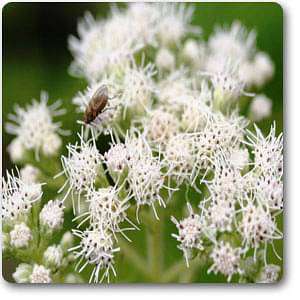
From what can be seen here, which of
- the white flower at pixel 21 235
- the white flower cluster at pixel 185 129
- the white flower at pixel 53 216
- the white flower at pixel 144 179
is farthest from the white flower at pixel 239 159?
the white flower at pixel 21 235

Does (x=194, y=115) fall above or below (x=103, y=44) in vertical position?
below

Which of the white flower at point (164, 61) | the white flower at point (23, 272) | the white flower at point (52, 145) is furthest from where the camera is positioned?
the white flower at point (164, 61)

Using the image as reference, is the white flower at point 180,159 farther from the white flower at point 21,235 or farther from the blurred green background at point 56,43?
the white flower at point 21,235

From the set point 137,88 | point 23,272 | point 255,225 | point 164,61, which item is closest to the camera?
point 255,225

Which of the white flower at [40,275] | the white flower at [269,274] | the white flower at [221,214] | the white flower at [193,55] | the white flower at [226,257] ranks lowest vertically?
the white flower at [40,275]

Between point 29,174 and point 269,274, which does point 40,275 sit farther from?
point 269,274

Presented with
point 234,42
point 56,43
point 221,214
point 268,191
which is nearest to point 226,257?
point 221,214
